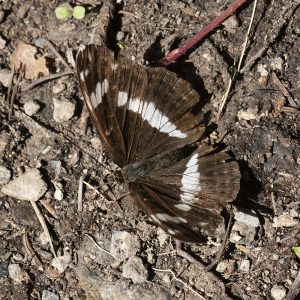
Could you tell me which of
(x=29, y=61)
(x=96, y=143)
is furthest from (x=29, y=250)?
(x=29, y=61)

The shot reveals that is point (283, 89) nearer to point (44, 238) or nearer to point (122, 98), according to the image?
point (122, 98)

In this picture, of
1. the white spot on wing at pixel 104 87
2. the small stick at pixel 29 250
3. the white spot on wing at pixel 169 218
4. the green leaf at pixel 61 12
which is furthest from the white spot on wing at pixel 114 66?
the small stick at pixel 29 250

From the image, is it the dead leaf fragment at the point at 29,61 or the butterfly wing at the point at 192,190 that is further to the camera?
the dead leaf fragment at the point at 29,61

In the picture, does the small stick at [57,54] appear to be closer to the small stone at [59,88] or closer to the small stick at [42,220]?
the small stone at [59,88]

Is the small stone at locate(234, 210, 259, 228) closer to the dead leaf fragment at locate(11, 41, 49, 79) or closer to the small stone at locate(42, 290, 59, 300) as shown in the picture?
the small stone at locate(42, 290, 59, 300)

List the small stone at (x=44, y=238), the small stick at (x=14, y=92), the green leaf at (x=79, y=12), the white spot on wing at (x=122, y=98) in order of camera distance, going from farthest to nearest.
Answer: the green leaf at (x=79, y=12) → the small stick at (x=14, y=92) → the small stone at (x=44, y=238) → the white spot on wing at (x=122, y=98)

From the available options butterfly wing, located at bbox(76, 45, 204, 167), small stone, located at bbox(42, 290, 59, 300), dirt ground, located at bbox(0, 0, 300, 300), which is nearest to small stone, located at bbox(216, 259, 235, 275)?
dirt ground, located at bbox(0, 0, 300, 300)
